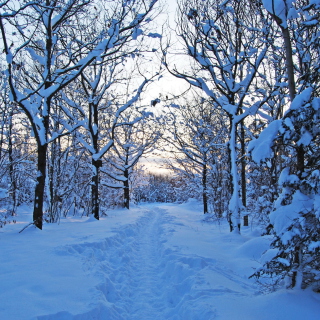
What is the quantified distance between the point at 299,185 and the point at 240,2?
7176 mm

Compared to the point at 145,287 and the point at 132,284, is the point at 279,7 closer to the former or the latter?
the point at 145,287

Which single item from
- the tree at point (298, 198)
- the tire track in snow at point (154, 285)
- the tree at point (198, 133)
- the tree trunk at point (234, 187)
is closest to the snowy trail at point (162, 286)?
the tire track in snow at point (154, 285)

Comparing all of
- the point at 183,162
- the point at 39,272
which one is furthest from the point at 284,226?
the point at 183,162

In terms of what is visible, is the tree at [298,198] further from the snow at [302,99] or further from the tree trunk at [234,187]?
the tree trunk at [234,187]

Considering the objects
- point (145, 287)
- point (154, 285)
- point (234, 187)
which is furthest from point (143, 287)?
point (234, 187)

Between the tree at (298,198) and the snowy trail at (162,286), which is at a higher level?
the tree at (298,198)

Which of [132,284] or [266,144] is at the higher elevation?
[266,144]

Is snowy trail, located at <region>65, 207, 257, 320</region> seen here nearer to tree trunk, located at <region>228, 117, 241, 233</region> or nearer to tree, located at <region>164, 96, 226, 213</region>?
tree trunk, located at <region>228, 117, 241, 233</region>

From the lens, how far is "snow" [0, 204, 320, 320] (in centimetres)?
291

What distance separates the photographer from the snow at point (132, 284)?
291 centimetres

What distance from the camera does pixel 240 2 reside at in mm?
7812

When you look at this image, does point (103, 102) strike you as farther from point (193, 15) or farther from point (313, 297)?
point (313, 297)

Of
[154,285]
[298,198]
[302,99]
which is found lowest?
[154,285]

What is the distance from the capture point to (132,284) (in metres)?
4.50
